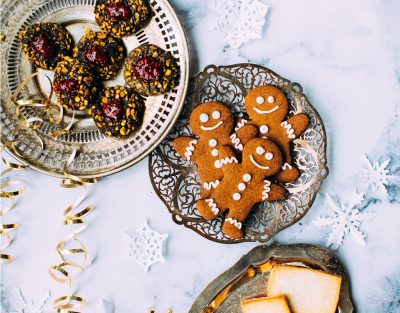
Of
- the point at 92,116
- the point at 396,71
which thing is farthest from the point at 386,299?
the point at 92,116

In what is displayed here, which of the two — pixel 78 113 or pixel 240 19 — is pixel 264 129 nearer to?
pixel 240 19

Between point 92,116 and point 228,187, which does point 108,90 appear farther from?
point 228,187

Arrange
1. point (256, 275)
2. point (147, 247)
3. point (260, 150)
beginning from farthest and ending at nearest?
point (147, 247)
point (256, 275)
point (260, 150)

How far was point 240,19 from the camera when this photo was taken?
1.95 metres

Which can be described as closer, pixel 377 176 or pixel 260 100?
pixel 260 100

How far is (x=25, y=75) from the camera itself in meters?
1.96

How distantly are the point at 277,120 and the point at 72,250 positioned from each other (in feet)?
3.00

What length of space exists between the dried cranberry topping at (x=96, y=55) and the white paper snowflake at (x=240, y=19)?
443 millimetres

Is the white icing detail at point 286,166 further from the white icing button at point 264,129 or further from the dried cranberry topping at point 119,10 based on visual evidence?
the dried cranberry topping at point 119,10

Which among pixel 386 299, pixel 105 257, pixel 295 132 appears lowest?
pixel 386 299

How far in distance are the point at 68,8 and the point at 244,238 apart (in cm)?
107

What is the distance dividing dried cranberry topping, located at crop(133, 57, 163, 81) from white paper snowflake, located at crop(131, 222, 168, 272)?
0.58 metres

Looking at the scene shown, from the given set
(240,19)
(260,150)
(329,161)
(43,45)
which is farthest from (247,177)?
(43,45)

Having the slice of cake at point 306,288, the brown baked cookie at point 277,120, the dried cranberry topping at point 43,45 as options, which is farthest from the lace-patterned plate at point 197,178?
the dried cranberry topping at point 43,45
